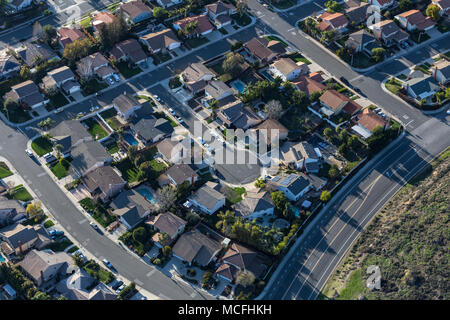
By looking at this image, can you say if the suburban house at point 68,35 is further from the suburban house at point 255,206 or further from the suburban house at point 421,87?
the suburban house at point 421,87

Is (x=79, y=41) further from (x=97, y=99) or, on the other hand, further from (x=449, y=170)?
(x=449, y=170)

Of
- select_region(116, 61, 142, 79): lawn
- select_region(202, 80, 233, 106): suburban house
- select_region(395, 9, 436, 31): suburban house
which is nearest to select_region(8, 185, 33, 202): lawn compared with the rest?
select_region(116, 61, 142, 79): lawn

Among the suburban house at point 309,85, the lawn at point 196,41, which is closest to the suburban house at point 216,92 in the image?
the suburban house at point 309,85

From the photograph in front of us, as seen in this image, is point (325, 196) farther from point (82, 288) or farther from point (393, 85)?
point (82, 288)

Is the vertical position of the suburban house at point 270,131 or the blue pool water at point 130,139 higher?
the blue pool water at point 130,139

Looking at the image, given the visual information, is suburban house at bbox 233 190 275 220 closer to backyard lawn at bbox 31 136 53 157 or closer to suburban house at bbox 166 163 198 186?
suburban house at bbox 166 163 198 186

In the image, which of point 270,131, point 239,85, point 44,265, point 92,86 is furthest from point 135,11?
point 44,265
